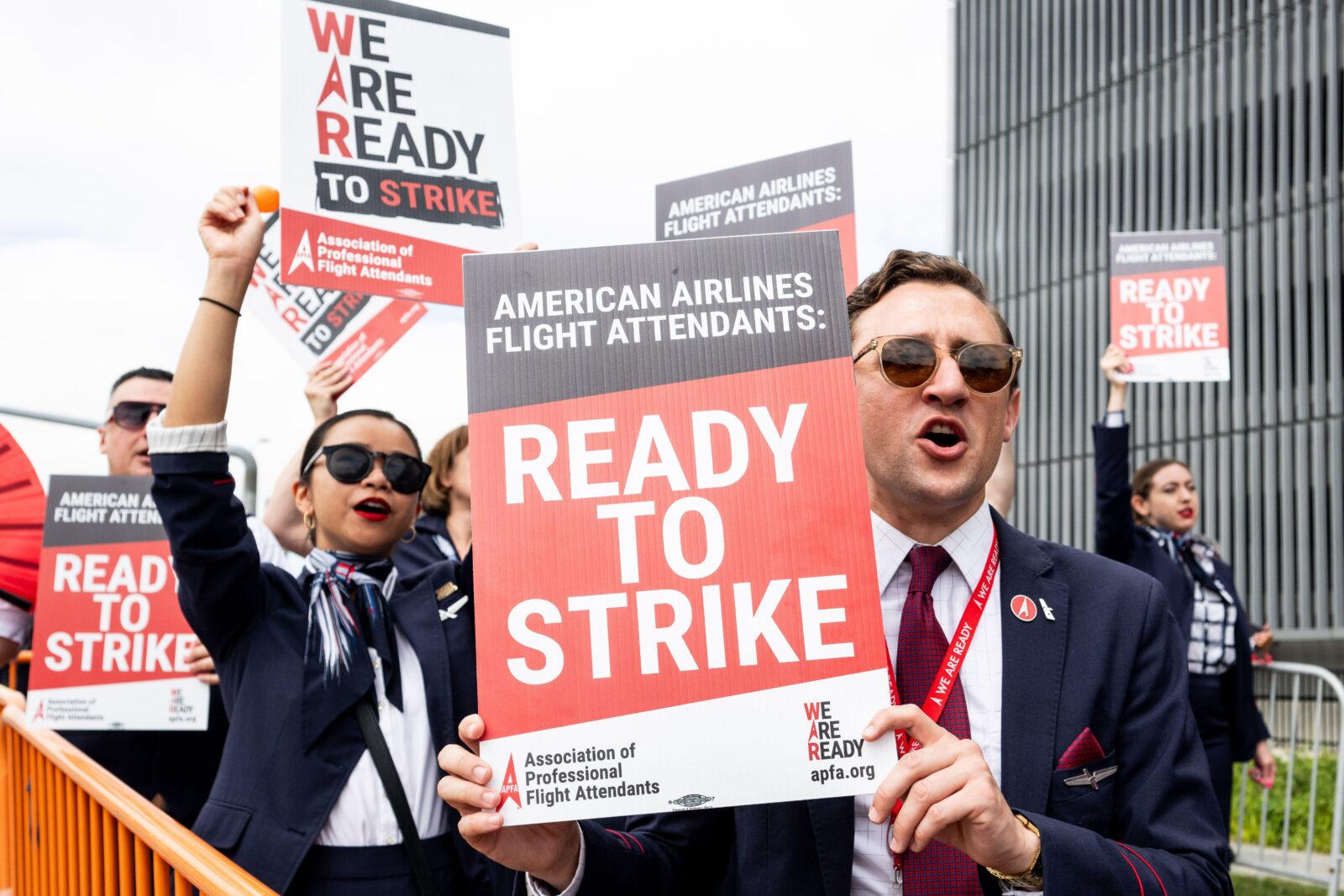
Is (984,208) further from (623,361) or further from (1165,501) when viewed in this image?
(623,361)

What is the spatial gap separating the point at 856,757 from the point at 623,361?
0.63m

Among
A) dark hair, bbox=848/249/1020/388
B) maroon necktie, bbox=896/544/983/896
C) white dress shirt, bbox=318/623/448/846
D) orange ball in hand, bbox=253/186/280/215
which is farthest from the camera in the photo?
orange ball in hand, bbox=253/186/280/215

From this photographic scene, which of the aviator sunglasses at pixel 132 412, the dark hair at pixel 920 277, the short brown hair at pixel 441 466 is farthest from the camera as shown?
the short brown hair at pixel 441 466

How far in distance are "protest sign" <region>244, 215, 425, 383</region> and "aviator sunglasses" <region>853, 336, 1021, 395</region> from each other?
9.57 ft

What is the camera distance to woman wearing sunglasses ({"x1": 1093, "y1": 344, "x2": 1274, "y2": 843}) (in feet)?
18.6

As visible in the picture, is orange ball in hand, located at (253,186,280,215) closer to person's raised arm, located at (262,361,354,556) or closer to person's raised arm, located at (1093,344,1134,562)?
person's raised arm, located at (262,361,354,556)

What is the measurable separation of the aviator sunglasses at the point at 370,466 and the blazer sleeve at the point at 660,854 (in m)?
1.52

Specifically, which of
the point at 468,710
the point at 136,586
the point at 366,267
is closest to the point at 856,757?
the point at 468,710

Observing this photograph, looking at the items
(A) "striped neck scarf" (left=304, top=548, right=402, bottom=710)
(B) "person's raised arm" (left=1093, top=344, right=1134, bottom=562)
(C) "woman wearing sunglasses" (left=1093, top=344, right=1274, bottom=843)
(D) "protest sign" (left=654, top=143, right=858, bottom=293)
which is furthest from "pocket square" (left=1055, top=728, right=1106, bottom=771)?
(C) "woman wearing sunglasses" (left=1093, top=344, right=1274, bottom=843)

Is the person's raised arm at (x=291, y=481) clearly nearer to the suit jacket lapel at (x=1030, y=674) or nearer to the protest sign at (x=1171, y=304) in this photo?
the suit jacket lapel at (x=1030, y=674)

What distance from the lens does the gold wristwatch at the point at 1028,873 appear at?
5.45 ft

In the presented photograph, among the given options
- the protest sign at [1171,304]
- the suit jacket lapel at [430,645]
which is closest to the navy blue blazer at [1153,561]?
the protest sign at [1171,304]

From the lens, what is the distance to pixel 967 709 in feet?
6.30

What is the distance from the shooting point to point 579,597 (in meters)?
1.70
